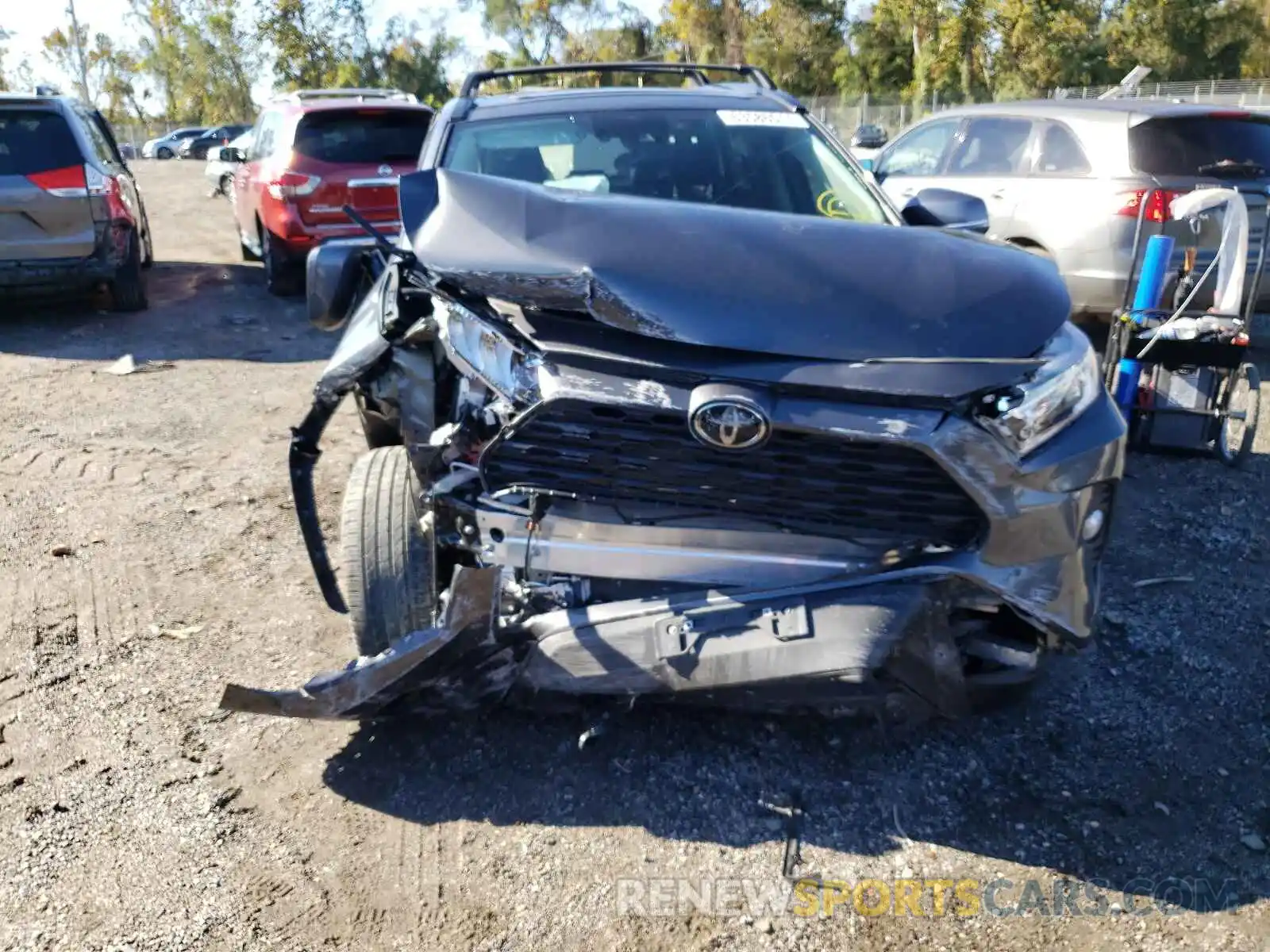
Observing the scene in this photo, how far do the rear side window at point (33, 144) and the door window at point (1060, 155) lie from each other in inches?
278

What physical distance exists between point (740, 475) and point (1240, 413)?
4022mm

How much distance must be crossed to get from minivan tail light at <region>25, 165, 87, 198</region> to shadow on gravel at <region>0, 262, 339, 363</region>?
3.56 feet

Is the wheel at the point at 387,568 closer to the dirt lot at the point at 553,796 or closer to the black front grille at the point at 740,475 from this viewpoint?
the dirt lot at the point at 553,796

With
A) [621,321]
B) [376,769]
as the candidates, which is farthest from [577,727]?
[621,321]

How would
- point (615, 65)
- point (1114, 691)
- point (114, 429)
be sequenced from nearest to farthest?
1. point (1114, 691)
2. point (615, 65)
3. point (114, 429)

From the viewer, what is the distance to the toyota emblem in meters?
2.31

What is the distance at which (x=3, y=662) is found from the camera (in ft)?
11.4

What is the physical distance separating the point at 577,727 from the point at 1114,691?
5.39 ft

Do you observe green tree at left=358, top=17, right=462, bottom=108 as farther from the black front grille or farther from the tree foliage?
the black front grille

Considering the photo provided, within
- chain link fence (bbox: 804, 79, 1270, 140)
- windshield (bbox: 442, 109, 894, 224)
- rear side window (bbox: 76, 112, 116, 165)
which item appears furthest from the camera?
chain link fence (bbox: 804, 79, 1270, 140)

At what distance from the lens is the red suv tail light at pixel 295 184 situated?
29.7 ft

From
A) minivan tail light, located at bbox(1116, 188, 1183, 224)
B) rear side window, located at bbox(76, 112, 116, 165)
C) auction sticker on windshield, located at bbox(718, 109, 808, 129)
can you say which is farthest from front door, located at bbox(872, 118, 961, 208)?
rear side window, located at bbox(76, 112, 116, 165)

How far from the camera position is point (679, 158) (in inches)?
157

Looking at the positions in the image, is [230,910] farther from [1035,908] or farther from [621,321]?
[1035,908]
